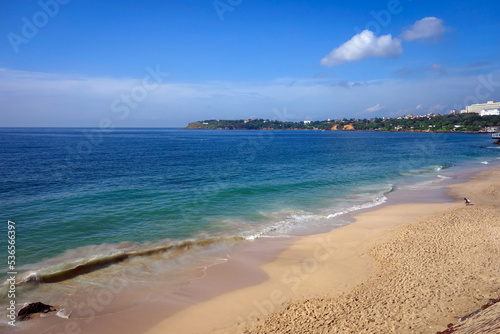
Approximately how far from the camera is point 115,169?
38.0m

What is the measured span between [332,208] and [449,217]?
760cm

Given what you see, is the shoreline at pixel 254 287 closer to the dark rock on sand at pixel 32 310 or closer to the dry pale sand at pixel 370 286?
the dry pale sand at pixel 370 286

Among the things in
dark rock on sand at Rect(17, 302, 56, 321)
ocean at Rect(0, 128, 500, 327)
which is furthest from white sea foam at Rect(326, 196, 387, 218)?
dark rock on sand at Rect(17, 302, 56, 321)

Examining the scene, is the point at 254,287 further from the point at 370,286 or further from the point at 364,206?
the point at 364,206

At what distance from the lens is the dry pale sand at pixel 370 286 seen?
8.52 metres

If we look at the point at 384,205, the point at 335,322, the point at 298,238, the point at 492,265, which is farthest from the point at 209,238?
the point at 384,205

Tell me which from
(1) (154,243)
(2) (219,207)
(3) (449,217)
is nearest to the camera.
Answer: (1) (154,243)

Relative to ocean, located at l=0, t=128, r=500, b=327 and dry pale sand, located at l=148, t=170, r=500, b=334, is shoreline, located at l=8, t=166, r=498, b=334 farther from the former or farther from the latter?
ocean, located at l=0, t=128, r=500, b=327

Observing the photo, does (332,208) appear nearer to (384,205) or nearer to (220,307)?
(384,205)

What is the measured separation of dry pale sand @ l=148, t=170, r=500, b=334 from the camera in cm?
852

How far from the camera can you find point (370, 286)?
35.1 feet

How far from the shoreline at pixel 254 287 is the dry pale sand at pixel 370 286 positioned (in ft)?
0.13

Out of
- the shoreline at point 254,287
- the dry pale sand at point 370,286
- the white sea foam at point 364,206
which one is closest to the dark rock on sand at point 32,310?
the shoreline at point 254,287

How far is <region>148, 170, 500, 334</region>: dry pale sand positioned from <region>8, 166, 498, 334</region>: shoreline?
0.13 ft
